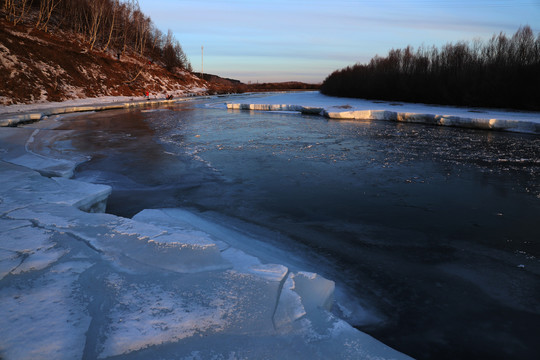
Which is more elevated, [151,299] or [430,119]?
[430,119]

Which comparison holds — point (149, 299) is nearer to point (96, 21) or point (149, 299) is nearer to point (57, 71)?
point (57, 71)

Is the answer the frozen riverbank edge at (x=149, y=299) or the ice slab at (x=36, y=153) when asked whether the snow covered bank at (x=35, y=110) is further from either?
the frozen riverbank edge at (x=149, y=299)

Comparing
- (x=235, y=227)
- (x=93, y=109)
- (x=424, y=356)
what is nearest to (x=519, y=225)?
(x=424, y=356)

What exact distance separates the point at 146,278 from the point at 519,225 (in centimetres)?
386

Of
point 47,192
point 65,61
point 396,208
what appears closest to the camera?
point 47,192

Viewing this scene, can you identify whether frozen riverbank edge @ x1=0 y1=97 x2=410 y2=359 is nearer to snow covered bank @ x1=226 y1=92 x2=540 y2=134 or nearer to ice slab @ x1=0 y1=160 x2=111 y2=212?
ice slab @ x1=0 y1=160 x2=111 y2=212

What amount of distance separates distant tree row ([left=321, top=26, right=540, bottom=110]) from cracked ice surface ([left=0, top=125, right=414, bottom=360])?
16.6 metres

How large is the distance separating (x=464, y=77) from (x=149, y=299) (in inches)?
777

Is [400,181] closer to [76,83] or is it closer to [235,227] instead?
[235,227]

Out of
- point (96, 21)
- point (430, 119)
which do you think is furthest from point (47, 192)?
point (96, 21)

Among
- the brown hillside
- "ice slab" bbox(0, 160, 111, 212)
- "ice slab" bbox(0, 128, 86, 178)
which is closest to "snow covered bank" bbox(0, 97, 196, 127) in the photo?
the brown hillside

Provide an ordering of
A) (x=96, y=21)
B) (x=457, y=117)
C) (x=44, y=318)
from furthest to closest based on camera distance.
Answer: (x=96, y=21) → (x=457, y=117) → (x=44, y=318)

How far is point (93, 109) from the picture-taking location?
63.2 feet

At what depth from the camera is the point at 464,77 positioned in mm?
17922
